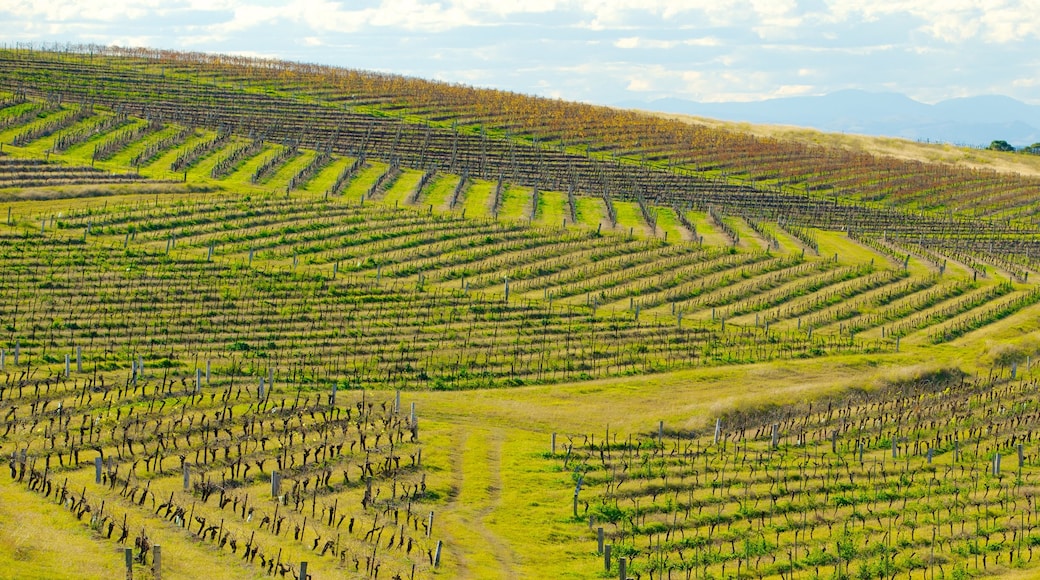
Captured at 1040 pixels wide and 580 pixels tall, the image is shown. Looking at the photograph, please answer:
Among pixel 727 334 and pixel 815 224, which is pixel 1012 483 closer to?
pixel 727 334

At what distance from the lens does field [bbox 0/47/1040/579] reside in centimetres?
3256

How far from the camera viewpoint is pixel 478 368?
53844 millimetres

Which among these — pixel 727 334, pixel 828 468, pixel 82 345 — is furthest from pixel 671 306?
pixel 82 345

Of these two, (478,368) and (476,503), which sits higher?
(478,368)

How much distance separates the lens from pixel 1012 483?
41062 mm

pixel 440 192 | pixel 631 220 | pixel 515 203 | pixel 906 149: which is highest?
pixel 906 149

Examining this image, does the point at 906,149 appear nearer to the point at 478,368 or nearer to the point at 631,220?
the point at 631,220

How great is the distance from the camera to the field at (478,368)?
32562mm

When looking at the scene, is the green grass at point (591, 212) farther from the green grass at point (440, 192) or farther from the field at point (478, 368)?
the green grass at point (440, 192)

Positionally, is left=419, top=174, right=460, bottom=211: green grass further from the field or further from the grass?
the grass

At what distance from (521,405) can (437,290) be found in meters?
16.9

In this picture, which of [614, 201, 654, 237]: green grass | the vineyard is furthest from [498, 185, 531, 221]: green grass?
the vineyard

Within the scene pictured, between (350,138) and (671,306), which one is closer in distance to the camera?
(671,306)

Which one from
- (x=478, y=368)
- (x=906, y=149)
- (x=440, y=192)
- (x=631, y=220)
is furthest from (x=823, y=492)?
(x=906, y=149)
